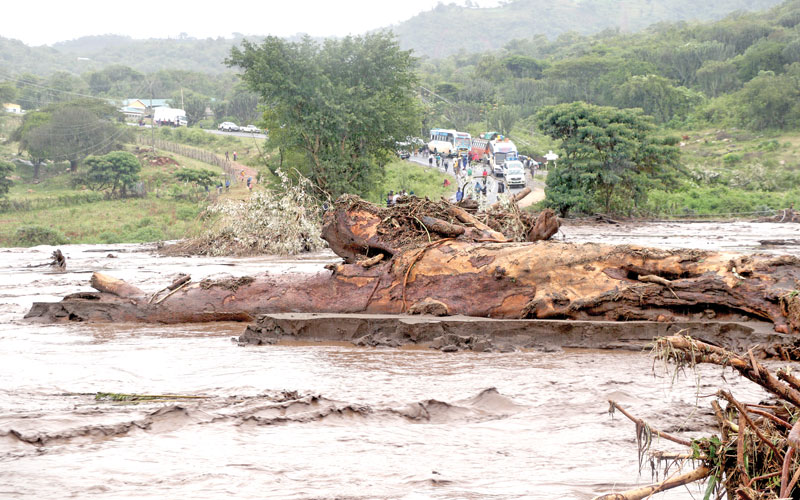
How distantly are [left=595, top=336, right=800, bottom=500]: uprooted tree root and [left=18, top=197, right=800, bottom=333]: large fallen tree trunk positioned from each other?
4104 mm

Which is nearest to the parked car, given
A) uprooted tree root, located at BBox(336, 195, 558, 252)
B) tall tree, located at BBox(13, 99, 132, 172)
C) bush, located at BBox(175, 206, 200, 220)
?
tall tree, located at BBox(13, 99, 132, 172)

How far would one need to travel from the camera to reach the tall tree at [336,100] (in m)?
27.8

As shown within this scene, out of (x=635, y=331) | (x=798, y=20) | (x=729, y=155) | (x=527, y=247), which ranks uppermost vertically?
(x=798, y=20)

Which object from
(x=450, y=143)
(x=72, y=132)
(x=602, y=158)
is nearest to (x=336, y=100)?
(x=602, y=158)

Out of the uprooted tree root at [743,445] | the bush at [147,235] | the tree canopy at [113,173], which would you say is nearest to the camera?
the uprooted tree root at [743,445]

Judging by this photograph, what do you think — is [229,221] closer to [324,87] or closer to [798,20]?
[324,87]

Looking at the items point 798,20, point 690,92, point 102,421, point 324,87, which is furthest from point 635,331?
point 798,20

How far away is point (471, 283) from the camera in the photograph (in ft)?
25.3

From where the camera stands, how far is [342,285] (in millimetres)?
8156

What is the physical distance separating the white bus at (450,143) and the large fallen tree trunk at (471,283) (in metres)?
50.4

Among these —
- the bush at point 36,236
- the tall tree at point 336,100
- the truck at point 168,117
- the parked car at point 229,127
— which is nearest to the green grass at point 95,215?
the bush at point 36,236

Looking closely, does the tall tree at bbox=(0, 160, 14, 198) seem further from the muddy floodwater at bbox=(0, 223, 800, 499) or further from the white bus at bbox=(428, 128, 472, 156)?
the muddy floodwater at bbox=(0, 223, 800, 499)

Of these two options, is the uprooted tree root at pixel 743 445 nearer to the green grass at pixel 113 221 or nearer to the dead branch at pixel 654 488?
the dead branch at pixel 654 488

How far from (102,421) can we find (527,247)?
434 cm
